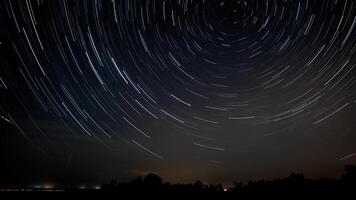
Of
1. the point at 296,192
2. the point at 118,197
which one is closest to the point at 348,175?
the point at 296,192

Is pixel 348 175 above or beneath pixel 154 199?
above

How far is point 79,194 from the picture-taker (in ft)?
78.0

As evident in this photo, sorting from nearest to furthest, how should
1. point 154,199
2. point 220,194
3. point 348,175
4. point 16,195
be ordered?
point 16,195
point 154,199
point 220,194
point 348,175

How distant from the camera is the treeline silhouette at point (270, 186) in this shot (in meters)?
25.8

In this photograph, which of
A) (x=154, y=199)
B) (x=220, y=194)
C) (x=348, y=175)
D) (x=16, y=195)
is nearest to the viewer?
(x=16, y=195)

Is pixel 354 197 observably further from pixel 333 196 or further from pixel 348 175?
pixel 348 175

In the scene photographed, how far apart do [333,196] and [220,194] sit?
26.0 ft

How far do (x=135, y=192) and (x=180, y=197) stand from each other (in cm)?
347

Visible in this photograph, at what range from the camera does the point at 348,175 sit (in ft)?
136

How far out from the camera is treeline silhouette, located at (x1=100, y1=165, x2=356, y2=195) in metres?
25.8

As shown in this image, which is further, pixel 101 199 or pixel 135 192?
pixel 135 192

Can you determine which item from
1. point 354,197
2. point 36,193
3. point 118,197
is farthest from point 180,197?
point 354,197

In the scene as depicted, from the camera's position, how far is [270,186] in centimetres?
3544

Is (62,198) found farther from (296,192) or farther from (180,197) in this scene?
(296,192)
